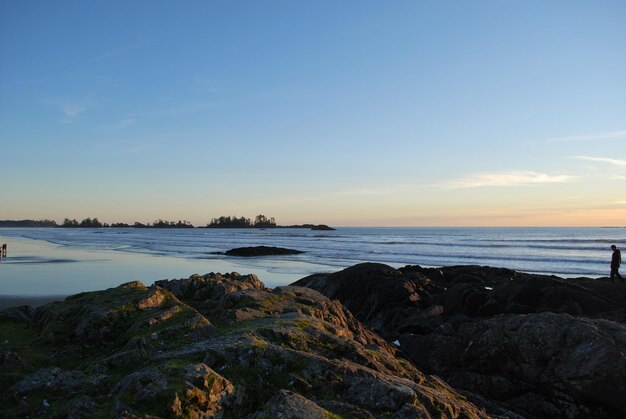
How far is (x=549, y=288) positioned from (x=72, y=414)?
20.9 metres

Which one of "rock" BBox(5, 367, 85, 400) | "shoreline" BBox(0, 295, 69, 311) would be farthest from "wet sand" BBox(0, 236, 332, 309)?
"rock" BBox(5, 367, 85, 400)

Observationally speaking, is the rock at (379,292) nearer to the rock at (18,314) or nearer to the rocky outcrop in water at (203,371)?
the rocky outcrop in water at (203,371)

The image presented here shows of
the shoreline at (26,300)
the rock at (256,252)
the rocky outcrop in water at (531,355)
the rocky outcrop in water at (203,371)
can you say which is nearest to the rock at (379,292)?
the rocky outcrop in water at (531,355)

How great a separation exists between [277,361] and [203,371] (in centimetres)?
115

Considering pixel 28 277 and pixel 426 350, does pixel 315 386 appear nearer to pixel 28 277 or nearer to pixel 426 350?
pixel 426 350

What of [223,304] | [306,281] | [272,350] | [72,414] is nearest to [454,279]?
[306,281]

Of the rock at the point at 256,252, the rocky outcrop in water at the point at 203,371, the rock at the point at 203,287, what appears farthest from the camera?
the rock at the point at 256,252

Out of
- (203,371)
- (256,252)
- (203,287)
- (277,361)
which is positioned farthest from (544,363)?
(256,252)

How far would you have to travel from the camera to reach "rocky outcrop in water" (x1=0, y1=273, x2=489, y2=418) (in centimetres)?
579

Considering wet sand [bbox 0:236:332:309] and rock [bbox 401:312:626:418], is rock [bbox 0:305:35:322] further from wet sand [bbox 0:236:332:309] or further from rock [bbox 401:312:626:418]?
rock [bbox 401:312:626:418]

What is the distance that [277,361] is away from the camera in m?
6.83

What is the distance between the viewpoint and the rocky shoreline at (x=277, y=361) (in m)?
6.00

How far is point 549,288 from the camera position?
848 inches

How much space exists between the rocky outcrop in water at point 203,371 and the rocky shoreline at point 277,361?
0.02 metres
